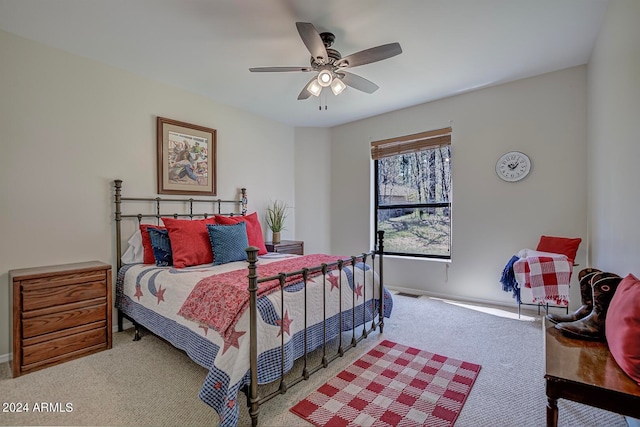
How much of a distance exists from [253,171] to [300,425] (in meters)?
3.38

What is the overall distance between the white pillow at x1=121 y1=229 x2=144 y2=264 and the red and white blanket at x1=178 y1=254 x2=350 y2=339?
126cm

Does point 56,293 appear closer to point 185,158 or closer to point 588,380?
point 185,158

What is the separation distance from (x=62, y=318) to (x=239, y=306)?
1660 mm

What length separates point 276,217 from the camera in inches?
180

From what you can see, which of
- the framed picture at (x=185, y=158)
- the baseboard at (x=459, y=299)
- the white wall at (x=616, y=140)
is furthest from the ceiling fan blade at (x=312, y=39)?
the baseboard at (x=459, y=299)

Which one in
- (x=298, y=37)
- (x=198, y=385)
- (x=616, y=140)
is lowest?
(x=198, y=385)

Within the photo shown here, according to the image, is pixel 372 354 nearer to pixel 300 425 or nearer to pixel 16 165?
pixel 300 425

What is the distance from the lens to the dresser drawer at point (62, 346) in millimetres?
2166

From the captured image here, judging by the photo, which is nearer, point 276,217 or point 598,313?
point 598,313

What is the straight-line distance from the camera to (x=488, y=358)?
234 centimetres

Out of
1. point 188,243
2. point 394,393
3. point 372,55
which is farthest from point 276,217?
point 394,393

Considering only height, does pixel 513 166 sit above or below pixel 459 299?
above

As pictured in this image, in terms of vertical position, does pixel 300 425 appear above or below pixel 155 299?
below

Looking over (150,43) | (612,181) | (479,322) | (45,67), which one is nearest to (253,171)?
(150,43)
